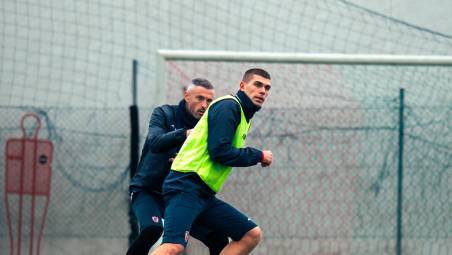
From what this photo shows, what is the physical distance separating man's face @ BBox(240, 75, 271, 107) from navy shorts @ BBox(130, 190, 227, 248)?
3.36 feet

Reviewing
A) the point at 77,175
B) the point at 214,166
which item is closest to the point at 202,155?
the point at 214,166

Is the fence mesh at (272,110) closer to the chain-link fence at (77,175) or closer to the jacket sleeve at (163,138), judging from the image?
the chain-link fence at (77,175)

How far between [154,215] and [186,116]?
787 millimetres

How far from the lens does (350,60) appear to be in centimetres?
750

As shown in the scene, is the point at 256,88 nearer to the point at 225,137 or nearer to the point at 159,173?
the point at 225,137

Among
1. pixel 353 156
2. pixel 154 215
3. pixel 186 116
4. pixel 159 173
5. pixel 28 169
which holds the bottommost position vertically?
pixel 154 215

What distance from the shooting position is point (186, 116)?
6.39 m

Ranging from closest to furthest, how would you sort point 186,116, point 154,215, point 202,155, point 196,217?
1. point 202,155
2. point 196,217
3. point 154,215
4. point 186,116

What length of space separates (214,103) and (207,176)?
0.50 metres

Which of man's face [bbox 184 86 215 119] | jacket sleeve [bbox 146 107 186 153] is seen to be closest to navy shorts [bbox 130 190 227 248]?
jacket sleeve [bbox 146 107 186 153]

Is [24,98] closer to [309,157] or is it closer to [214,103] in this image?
[309,157]

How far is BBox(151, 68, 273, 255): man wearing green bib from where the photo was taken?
216 inches

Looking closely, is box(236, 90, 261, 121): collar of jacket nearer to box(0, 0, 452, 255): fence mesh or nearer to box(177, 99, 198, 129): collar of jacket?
box(177, 99, 198, 129): collar of jacket

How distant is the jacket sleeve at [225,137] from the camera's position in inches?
214
